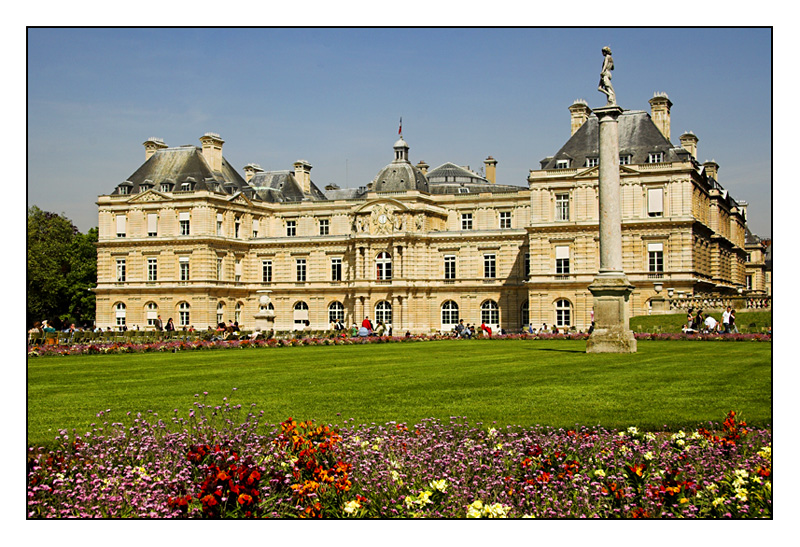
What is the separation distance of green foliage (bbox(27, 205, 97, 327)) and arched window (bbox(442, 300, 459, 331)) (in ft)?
105

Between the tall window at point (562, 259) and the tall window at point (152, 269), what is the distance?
3363 centimetres

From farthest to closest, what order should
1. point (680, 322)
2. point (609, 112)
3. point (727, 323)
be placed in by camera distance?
point (680, 322) < point (727, 323) < point (609, 112)

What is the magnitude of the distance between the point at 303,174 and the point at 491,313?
2603cm

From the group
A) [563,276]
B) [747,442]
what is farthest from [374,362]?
[563,276]

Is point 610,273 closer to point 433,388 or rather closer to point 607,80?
point 607,80

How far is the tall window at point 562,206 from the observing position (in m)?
62.3

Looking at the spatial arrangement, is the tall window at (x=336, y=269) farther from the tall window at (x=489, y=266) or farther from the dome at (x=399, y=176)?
the tall window at (x=489, y=266)

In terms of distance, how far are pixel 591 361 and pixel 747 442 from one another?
1448cm

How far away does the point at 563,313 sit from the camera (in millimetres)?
61875

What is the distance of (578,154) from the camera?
208ft

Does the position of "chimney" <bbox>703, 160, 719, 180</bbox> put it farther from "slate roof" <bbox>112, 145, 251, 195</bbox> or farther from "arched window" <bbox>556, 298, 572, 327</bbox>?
"slate roof" <bbox>112, 145, 251, 195</bbox>

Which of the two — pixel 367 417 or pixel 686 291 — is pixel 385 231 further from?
pixel 367 417

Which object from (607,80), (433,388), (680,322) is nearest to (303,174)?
(680,322)

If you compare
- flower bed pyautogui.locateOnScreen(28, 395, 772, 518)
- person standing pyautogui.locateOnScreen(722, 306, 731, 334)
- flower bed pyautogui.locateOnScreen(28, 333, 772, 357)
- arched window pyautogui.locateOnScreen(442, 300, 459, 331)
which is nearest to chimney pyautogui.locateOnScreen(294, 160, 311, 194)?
arched window pyautogui.locateOnScreen(442, 300, 459, 331)
